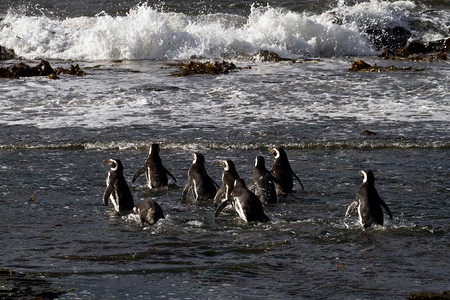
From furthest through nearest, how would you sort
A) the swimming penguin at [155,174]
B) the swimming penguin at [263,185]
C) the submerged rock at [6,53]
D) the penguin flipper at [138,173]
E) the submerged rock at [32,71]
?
1. the submerged rock at [6,53]
2. the submerged rock at [32,71]
3. the penguin flipper at [138,173]
4. the swimming penguin at [155,174]
5. the swimming penguin at [263,185]

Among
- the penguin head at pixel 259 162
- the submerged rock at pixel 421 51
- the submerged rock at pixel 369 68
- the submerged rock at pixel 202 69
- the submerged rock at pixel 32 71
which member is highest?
the submerged rock at pixel 421 51

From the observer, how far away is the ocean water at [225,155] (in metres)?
5.59

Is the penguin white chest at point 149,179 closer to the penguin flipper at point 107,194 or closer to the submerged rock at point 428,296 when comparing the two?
the penguin flipper at point 107,194

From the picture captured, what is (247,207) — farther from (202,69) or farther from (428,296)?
(202,69)

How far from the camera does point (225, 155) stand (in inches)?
397

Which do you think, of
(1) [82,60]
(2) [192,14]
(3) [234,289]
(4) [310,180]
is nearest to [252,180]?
(4) [310,180]

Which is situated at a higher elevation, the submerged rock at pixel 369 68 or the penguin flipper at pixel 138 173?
the submerged rock at pixel 369 68

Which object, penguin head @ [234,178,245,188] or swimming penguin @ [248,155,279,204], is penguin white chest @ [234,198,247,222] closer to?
penguin head @ [234,178,245,188]

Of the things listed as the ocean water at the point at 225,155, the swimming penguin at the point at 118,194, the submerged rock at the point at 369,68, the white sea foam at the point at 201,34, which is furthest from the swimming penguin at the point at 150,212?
the white sea foam at the point at 201,34

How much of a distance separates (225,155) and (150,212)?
128 inches

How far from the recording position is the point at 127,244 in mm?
6316

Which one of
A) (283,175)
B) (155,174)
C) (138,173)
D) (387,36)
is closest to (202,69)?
(387,36)

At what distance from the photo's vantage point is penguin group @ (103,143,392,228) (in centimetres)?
706

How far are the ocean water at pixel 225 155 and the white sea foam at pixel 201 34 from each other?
65mm
